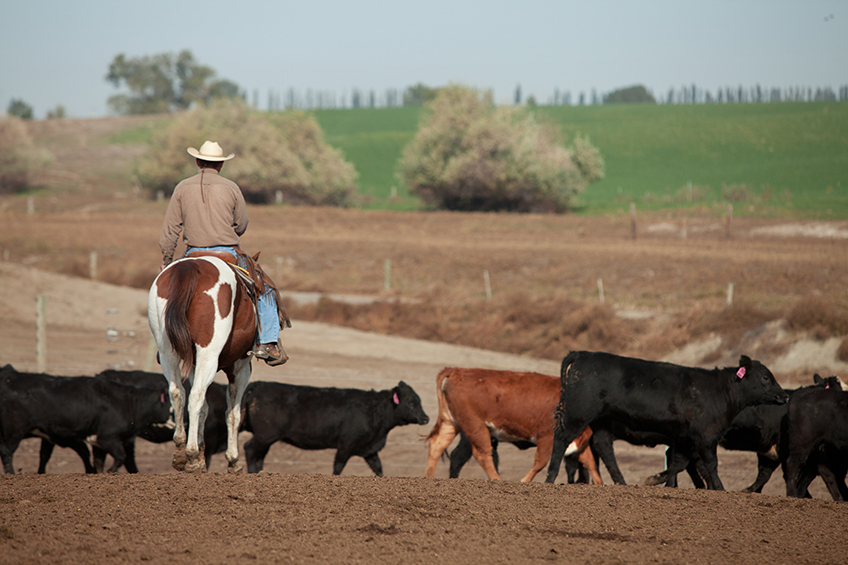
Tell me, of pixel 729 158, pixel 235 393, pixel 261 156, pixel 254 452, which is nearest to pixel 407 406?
pixel 254 452

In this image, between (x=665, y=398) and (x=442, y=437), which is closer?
(x=665, y=398)

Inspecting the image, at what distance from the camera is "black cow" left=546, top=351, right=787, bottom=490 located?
8875 millimetres

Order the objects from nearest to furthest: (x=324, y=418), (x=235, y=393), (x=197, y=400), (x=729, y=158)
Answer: (x=197, y=400)
(x=235, y=393)
(x=324, y=418)
(x=729, y=158)

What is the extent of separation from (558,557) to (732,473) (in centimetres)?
780

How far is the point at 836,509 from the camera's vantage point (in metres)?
6.61

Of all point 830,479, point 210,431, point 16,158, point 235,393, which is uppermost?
point 16,158

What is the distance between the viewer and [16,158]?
68750 millimetres

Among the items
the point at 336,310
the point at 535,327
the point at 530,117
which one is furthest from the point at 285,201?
the point at 535,327

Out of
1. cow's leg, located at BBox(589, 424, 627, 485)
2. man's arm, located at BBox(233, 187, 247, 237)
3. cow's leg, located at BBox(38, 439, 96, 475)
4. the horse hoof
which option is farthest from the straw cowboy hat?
cow's leg, located at BBox(589, 424, 627, 485)

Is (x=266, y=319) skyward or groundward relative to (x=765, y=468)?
skyward

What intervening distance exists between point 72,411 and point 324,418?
327 centimetres

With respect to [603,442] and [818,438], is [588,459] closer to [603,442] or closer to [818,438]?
[603,442]

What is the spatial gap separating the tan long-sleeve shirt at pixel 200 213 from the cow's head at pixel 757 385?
5756mm

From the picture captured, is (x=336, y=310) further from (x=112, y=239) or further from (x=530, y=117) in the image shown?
(x=530, y=117)
